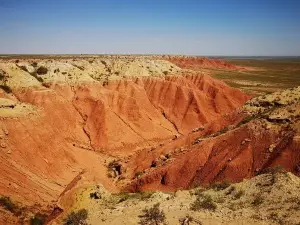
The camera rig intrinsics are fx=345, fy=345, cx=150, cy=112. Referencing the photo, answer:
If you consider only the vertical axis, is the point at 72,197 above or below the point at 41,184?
above

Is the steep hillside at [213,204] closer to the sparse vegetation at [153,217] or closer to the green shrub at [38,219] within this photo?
the sparse vegetation at [153,217]

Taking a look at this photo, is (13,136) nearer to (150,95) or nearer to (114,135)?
(114,135)

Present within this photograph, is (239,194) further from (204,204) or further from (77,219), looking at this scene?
(77,219)

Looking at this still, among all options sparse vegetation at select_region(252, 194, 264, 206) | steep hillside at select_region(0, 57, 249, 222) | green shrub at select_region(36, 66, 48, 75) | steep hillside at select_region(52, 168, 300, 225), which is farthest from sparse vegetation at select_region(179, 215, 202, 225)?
green shrub at select_region(36, 66, 48, 75)

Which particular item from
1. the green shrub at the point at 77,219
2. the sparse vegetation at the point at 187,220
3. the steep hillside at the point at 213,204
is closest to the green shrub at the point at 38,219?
the steep hillside at the point at 213,204

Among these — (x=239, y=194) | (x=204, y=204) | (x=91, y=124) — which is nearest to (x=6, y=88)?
(x=91, y=124)

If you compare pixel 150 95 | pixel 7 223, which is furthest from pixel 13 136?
pixel 150 95
